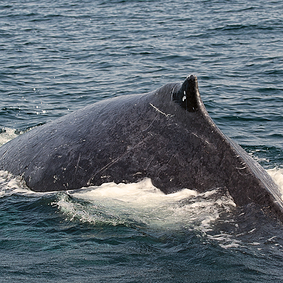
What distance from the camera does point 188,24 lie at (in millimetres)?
25031

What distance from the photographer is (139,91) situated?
14.5 metres

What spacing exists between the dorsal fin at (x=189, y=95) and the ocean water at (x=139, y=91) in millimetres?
846

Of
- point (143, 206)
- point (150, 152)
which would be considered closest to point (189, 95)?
point (150, 152)

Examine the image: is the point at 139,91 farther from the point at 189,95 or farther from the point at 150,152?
the point at 189,95

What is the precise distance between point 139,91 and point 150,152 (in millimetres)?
9847

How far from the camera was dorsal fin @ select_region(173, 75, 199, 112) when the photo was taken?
455cm

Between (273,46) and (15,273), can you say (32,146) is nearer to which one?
(15,273)

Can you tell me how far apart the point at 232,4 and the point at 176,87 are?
2698 centimetres

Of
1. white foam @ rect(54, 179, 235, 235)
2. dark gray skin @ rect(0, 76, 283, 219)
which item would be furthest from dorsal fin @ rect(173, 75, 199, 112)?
white foam @ rect(54, 179, 235, 235)

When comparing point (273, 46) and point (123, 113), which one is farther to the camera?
point (273, 46)

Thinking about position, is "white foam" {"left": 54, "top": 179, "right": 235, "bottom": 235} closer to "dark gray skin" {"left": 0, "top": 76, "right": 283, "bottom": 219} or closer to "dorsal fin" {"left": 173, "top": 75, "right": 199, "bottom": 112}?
"dark gray skin" {"left": 0, "top": 76, "right": 283, "bottom": 219}

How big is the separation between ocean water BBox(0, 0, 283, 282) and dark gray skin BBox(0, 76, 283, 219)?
139mm

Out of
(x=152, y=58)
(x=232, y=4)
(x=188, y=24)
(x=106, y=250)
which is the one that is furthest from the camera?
(x=232, y=4)

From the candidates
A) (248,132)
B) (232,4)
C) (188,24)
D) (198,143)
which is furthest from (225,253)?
(232,4)
